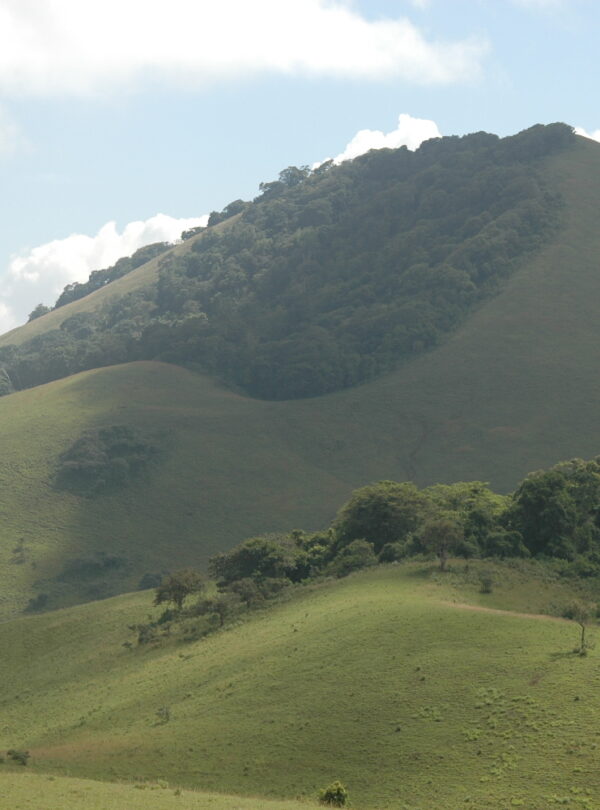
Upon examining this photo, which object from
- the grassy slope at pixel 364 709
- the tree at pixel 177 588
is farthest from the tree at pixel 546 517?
the tree at pixel 177 588

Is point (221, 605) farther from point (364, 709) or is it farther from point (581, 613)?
point (581, 613)

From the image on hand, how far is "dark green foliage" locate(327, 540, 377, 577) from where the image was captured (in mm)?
75062

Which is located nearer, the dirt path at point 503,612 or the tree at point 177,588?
the dirt path at point 503,612

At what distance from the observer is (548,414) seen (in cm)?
14588

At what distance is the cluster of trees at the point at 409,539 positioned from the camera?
2808 inches

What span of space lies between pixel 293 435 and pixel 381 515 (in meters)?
72.0

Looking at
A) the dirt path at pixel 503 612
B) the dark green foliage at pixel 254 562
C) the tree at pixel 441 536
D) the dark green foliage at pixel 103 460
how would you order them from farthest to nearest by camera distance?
the dark green foliage at pixel 103 460
the dark green foliage at pixel 254 562
the tree at pixel 441 536
the dirt path at pixel 503 612

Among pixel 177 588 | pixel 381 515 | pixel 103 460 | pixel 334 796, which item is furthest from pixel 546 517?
pixel 103 460

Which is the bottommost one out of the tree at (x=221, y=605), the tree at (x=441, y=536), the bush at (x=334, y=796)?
the tree at (x=221, y=605)

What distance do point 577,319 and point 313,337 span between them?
50.6 m

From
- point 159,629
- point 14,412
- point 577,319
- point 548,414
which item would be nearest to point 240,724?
point 159,629

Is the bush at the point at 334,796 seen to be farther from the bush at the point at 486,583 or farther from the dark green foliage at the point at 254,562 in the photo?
the dark green foliage at the point at 254,562

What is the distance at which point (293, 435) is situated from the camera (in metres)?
154

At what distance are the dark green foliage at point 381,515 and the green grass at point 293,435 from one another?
128 ft
